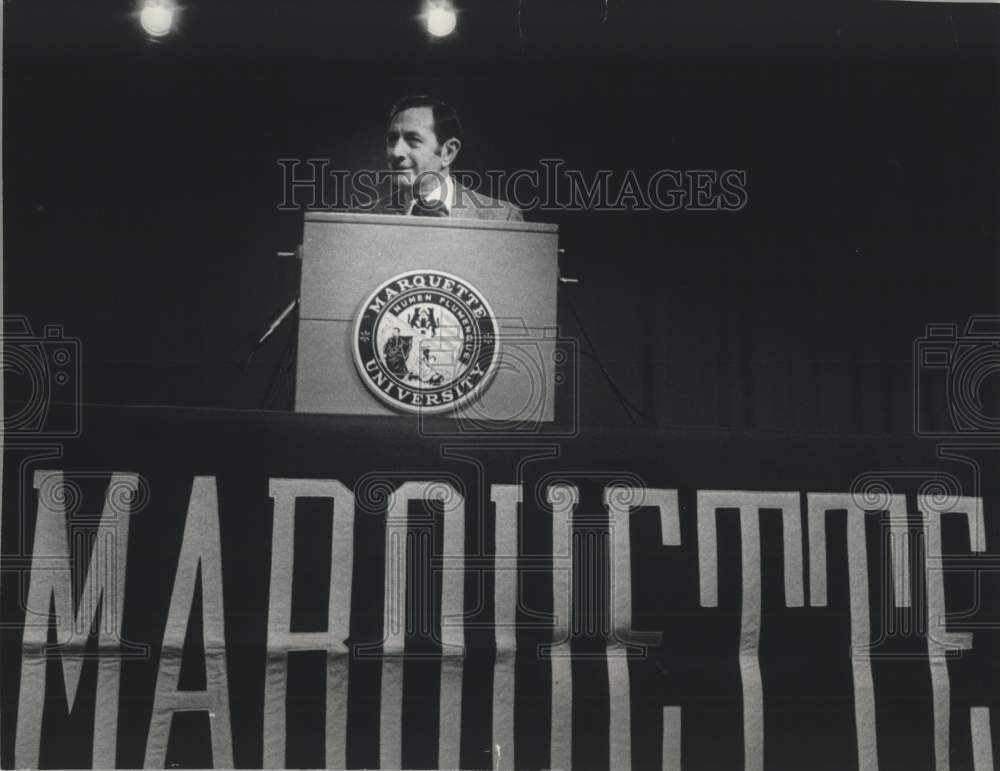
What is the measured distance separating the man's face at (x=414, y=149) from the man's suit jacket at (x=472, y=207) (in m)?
0.07

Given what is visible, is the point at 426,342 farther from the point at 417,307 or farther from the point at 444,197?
the point at 444,197

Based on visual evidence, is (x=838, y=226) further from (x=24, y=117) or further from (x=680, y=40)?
(x=24, y=117)

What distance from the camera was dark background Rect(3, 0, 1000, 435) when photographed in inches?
148

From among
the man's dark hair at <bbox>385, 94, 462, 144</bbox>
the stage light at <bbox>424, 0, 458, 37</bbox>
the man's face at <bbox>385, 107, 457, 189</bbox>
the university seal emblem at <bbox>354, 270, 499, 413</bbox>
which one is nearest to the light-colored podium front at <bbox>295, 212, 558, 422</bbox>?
the university seal emblem at <bbox>354, 270, 499, 413</bbox>

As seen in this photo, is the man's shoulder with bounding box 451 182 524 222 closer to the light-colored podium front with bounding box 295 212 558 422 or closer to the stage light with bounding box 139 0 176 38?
the light-colored podium front with bounding box 295 212 558 422

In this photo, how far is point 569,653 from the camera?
12.2ft

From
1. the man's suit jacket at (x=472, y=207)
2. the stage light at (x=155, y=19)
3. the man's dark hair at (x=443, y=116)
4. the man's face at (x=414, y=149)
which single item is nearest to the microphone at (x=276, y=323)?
the man's suit jacket at (x=472, y=207)

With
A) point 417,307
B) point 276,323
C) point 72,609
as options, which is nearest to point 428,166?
point 417,307

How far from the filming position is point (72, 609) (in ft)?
12.0

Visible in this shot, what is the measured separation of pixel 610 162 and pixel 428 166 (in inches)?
Result: 21.3

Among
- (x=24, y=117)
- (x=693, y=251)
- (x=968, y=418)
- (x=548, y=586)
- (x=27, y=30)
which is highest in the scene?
(x=27, y=30)

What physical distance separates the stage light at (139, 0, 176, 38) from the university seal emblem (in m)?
1.01

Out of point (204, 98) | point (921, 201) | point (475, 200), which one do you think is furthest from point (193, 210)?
point (921, 201)

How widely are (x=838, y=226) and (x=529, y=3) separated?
1.14 meters
